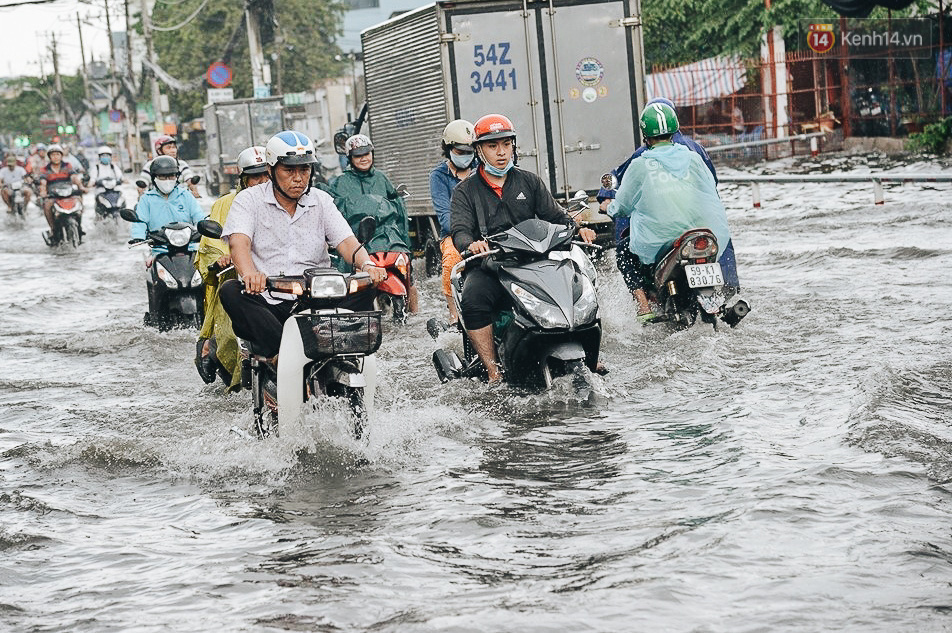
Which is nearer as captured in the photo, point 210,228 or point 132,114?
point 210,228

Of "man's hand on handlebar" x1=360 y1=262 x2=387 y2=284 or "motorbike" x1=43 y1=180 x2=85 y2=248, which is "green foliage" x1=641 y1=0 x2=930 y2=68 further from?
"man's hand on handlebar" x1=360 y1=262 x2=387 y2=284

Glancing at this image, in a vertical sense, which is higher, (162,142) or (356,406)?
(162,142)

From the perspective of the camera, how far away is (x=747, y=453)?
6.23 m

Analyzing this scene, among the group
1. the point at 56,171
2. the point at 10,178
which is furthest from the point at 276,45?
the point at 56,171

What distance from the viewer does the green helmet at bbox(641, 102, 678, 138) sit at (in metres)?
9.43

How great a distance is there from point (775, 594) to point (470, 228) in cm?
416

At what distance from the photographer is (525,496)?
5812 mm

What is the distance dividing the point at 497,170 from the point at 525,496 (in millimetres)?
2863

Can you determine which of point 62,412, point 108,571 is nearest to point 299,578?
point 108,571

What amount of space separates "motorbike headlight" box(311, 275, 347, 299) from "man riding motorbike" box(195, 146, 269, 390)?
146 cm

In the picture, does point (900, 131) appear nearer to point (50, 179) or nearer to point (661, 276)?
point (50, 179)

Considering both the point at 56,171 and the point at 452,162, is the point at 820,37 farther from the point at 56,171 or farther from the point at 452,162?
the point at 452,162

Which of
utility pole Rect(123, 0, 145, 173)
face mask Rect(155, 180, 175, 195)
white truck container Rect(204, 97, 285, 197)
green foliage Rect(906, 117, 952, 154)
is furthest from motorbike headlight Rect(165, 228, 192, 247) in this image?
utility pole Rect(123, 0, 145, 173)

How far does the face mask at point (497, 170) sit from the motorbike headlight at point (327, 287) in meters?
2.15
